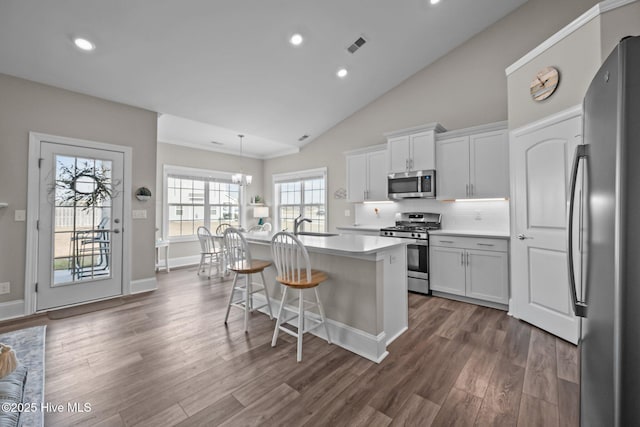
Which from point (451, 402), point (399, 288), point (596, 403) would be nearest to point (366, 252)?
point (399, 288)

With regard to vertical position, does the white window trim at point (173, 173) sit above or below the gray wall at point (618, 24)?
below

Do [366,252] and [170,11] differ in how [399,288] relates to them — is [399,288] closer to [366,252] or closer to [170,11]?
[366,252]

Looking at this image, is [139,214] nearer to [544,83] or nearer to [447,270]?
[447,270]

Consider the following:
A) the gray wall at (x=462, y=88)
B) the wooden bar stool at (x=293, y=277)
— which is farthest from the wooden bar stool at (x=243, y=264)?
the gray wall at (x=462, y=88)

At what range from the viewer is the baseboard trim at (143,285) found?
13.0ft

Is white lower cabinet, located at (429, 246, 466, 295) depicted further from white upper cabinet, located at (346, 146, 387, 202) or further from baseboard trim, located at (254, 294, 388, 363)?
baseboard trim, located at (254, 294, 388, 363)

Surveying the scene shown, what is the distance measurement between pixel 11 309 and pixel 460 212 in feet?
19.3

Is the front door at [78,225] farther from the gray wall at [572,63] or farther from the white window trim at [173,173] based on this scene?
the gray wall at [572,63]

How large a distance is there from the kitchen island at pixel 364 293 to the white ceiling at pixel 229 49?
2.59m

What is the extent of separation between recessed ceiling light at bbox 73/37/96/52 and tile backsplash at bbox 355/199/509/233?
14.7 feet

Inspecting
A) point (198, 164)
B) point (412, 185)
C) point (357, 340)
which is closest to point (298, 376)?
point (357, 340)

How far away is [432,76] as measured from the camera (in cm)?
446

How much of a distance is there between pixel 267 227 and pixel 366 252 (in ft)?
13.1

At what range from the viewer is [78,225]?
3.54m
